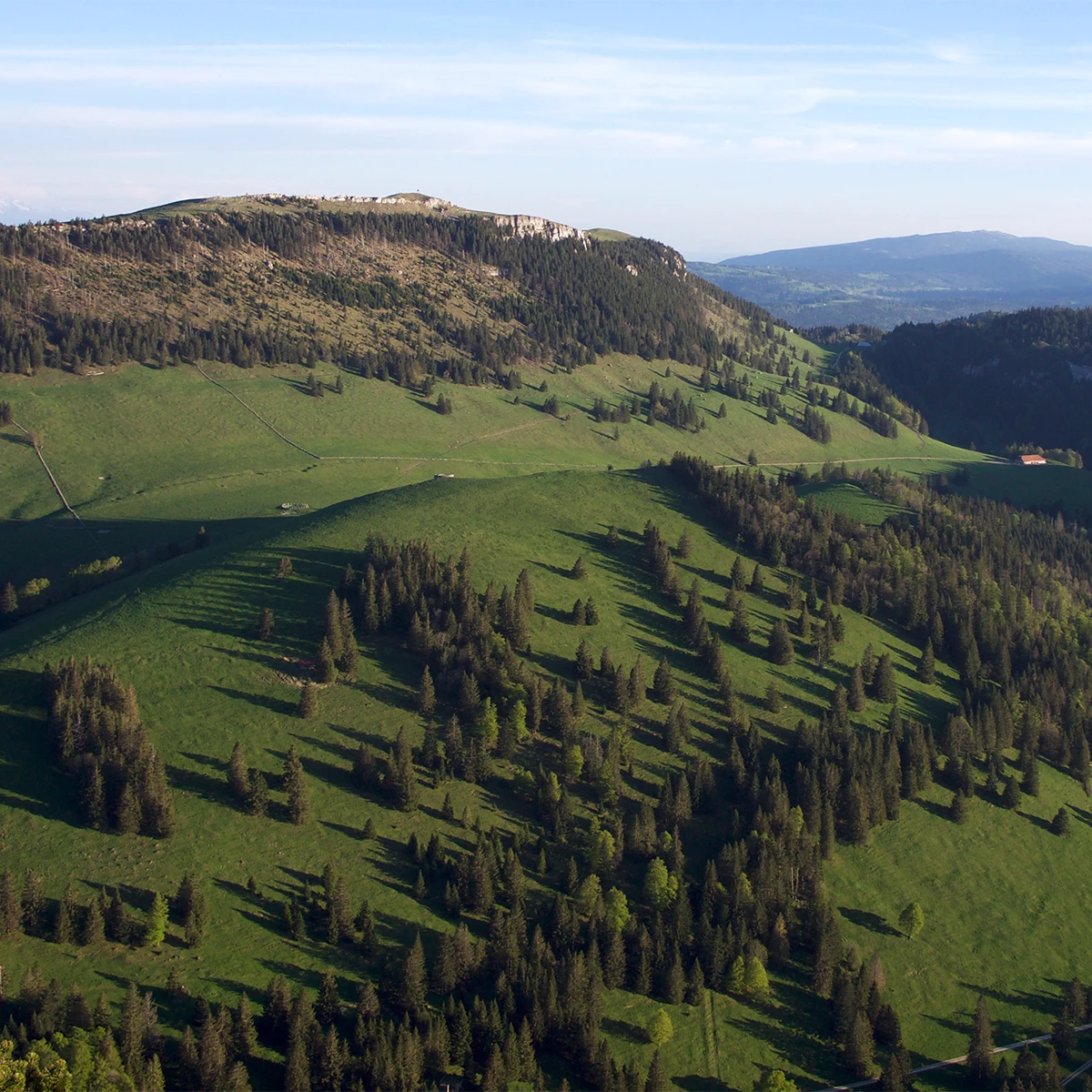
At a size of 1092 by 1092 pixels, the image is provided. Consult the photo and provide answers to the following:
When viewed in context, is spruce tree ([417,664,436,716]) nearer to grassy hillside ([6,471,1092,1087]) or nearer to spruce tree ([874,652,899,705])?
grassy hillside ([6,471,1092,1087])

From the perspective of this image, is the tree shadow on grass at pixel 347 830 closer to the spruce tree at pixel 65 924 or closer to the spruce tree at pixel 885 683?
the spruce tree at pixel 65 924

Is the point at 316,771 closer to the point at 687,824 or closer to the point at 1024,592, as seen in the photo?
the point at 687,824

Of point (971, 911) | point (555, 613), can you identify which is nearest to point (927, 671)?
point (971, 911)

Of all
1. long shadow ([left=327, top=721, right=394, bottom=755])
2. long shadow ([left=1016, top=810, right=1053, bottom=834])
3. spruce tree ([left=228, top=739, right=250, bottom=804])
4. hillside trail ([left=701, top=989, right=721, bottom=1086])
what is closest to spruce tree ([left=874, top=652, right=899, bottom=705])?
long shadow ([left=1016, top=810, right=1053, bottom=834])

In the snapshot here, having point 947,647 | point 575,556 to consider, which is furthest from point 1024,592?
point 575,556

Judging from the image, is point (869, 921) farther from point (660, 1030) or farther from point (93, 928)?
point (93, 928)
